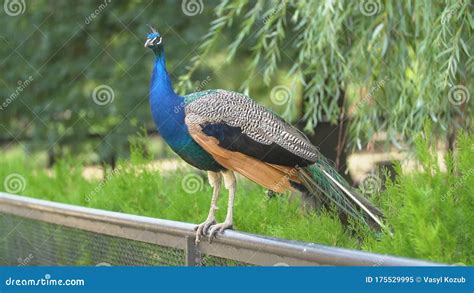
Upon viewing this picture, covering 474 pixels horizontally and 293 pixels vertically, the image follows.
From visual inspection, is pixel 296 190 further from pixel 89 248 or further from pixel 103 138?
pixel 103 138

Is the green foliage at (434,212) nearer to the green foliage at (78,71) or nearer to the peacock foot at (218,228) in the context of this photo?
the peacock foot at (218,228)

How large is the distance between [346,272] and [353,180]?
3811 mm

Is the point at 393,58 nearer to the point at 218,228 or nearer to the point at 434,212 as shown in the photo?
the point at 218,228

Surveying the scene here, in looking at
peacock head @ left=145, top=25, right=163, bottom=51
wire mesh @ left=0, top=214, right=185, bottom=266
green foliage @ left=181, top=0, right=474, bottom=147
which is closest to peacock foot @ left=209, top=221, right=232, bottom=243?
wire mesh @ left=0, top=214, right=185, bottom=266

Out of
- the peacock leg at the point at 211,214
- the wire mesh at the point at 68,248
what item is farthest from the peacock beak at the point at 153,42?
the wire mesh at the point at 68,248

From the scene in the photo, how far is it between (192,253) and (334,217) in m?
0.52

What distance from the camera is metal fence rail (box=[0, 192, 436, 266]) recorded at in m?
2.46

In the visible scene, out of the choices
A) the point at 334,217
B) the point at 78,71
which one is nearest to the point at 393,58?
the point at 334,217

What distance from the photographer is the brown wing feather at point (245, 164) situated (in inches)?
127

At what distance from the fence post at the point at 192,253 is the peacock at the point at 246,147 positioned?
0.06 m

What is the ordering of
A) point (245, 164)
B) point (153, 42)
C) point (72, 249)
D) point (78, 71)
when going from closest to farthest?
point (245, 164), point (153, 42), point (72, 249), point (78, 71)

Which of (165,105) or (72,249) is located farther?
(72,249)

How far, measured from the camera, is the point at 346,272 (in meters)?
2.40

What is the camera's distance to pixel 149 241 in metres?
3.33
